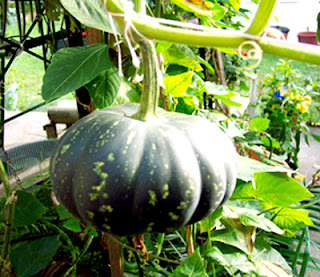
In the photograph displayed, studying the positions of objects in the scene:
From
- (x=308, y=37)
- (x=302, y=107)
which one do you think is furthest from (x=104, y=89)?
(x=308, y=37)

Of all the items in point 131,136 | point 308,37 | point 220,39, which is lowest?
point 308,37

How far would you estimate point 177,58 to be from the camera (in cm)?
72

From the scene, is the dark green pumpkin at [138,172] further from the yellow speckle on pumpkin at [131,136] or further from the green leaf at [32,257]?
the green leaf at [32,257]

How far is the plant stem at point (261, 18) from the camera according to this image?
292 mm

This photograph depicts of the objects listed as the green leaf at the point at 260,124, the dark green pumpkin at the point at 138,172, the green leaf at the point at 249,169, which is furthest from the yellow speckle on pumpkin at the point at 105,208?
the green leaf at the point at 260,124

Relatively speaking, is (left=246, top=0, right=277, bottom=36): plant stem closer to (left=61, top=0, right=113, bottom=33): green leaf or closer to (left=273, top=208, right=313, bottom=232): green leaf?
(left=61, top=0, right=113, bottom=33): green leaf

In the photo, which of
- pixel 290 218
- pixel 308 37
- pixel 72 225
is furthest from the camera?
pixel 308 37

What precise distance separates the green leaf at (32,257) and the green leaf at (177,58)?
0.49m

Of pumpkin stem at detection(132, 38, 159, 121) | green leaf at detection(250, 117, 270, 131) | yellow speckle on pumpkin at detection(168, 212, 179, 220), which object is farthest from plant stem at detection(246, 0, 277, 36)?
green leaf at detection(250, 117, 270, 131)

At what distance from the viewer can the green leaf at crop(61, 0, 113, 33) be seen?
18.9 inches

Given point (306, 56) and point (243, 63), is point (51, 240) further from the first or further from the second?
point (243, 63)

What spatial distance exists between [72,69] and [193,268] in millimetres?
401

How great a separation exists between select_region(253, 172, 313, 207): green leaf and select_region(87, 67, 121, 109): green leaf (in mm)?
397

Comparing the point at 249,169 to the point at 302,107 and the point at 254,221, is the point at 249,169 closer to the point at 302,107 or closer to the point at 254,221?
the point at 254,221
